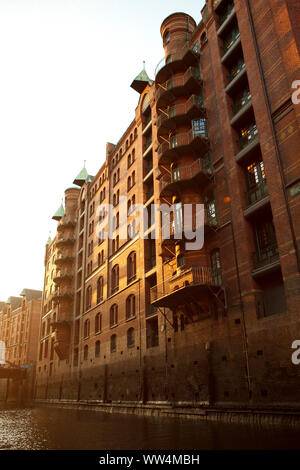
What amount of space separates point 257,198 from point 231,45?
389 inches

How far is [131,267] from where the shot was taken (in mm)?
29297

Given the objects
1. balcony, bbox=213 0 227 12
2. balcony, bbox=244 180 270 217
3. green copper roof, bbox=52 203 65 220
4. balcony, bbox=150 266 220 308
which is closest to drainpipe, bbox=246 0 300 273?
balcony, bbox=244 180 270 217

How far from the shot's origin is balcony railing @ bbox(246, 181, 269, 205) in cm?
1655

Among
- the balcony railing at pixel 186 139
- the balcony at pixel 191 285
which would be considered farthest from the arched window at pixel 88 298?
the balcony railing at pixel 186 139

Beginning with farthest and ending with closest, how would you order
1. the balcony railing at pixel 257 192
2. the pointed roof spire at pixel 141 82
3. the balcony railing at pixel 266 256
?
the pointed roof spire at pixel 141 82 → the balcony railing at pixel 257 192 → the balcony railing at pixel 266 256

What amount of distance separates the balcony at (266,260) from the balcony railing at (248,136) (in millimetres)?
5672

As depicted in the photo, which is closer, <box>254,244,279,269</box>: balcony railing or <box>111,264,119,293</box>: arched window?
<box>254,244,279,269</box>: balcony railing

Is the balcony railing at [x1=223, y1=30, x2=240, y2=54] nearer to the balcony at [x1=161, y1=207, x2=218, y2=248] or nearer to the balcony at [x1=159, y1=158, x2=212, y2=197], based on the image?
the balcony at [x1=159, y1=158, x2=212, y2=197]

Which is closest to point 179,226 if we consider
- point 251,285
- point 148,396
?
point 251,285

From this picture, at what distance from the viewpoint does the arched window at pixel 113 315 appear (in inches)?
1185

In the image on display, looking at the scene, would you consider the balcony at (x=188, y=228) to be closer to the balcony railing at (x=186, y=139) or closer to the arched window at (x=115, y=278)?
the balcony railing at (x=186, y=139)

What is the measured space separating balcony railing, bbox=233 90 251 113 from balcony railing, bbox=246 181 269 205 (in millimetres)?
4926
